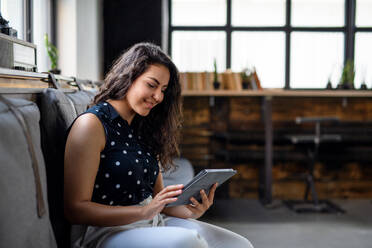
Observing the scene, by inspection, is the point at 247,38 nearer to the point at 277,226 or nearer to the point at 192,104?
the point at 192,104

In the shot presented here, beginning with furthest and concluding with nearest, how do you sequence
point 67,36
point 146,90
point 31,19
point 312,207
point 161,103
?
point 312,207
point 67,36
point 31,19
point 161,103
point 146,90

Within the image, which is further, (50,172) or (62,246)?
(62,246)

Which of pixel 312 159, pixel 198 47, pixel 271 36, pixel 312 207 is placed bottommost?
pixel 312 207

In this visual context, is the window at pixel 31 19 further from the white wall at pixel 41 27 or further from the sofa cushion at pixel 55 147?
the sofa cushion at pixel 55 147

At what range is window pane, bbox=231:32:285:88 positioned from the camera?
4.66 m

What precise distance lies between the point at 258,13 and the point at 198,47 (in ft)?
2.74

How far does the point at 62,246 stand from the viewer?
134 cm

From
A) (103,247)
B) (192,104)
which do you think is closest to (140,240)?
(103,247)

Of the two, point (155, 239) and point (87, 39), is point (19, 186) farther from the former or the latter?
point (87, 39)

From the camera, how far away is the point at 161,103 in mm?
1624

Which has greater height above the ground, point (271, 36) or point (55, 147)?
point (271, 36)

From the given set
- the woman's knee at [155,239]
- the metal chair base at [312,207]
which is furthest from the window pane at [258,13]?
the woman's knee at [155,239]

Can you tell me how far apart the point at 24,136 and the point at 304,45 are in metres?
4.31

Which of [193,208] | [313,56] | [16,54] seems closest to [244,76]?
[313,56]
